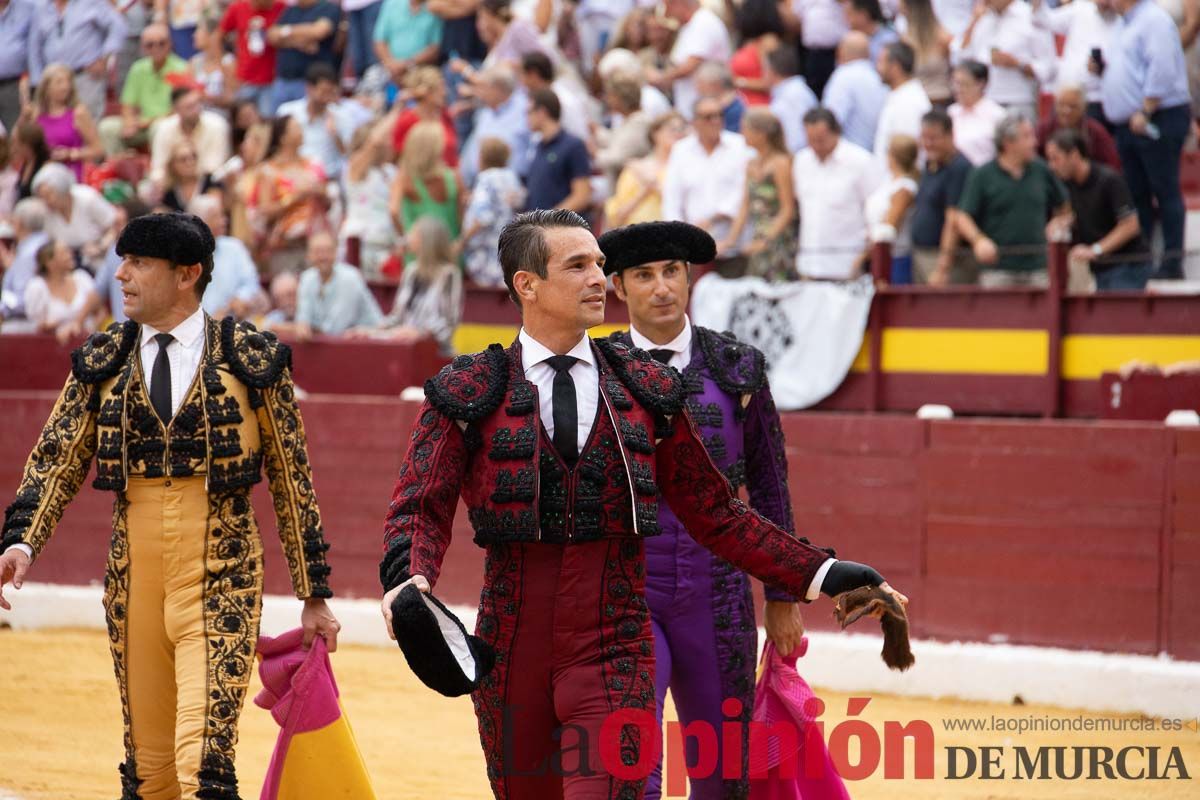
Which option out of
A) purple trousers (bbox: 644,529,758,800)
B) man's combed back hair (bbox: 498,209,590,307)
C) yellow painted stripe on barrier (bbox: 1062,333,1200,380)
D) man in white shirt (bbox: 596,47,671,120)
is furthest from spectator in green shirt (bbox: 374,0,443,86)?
man's combed back hair (bbox: 498,209,590,307)

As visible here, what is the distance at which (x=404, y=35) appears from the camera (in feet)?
38.4

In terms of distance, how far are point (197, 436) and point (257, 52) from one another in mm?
8600

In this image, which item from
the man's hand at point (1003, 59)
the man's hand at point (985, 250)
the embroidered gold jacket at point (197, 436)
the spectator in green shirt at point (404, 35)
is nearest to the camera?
the embroidered gold jacket at point (197, 436)

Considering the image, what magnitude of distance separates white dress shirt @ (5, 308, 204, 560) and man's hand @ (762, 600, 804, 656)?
1.56 meters

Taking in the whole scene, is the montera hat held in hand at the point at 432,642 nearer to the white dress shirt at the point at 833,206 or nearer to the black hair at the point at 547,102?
the white dress shirt at the point at 833,206

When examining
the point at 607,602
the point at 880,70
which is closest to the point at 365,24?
the point at 880,70

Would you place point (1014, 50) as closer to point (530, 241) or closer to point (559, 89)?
point (559, 89)

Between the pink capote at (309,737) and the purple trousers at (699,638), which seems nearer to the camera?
the purple trousers at (699,638)

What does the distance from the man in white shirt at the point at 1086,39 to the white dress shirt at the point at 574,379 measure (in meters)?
5.75

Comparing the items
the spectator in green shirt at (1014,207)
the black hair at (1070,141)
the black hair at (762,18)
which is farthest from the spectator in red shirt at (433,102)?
the black hair at (1070,141)

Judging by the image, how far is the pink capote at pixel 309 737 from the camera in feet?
15.5

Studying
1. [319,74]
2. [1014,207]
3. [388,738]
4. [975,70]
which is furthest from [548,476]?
[319,74]

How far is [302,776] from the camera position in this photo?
472 centimetres

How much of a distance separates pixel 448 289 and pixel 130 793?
556 cm
